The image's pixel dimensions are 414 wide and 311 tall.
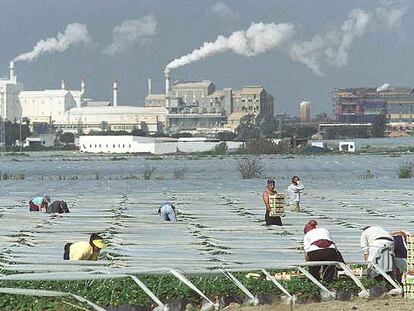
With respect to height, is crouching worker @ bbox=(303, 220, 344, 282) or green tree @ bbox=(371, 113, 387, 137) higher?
green tree @ bbox=(371, 113, 387, 137)

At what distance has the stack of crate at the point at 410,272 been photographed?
39.2 feet

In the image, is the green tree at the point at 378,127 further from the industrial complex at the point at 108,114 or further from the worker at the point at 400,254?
the worker at the point at 400,254

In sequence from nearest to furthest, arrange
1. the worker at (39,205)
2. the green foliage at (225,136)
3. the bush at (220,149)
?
the worker at (39,205)
the bush at (220,149)
the green foliage at (225,136)

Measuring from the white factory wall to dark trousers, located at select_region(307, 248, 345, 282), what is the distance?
11015 centimetres

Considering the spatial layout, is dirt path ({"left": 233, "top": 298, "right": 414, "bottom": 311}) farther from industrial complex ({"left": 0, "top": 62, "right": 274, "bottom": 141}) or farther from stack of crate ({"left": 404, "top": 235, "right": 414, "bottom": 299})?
industrial complex ({"left": 0, "top": 62, "right": 274, "bottom": 141})

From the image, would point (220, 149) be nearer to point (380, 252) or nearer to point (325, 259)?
point (325, 259)

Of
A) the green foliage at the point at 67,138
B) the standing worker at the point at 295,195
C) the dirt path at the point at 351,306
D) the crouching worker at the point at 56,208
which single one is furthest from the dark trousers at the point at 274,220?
the green foliage at the point at 67,138

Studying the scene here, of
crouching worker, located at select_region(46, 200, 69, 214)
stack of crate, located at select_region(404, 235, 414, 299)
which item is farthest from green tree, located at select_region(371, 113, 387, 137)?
stack of crate, located at select_region(404, 235, 414, 299)

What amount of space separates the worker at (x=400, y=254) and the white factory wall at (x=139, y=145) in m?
110

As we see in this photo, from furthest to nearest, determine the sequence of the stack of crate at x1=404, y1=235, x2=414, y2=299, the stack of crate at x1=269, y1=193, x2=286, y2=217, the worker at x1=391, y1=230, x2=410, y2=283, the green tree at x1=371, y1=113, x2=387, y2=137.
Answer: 1. the green tree at x1=371, y1=113, x2=387, y2=137
2. the stack of crate at x1=269, y1=193, x2=286, y2=217
3. the worker at x1=391, y1=230, x2=410, y2=283
4. the stack of crate at x1=404, y1=235, x2=414, y2=299

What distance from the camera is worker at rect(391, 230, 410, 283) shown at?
12844 mm

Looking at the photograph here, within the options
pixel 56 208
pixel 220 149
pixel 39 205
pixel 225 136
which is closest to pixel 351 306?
pixel 56 208

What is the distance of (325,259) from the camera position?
1291 centimetres

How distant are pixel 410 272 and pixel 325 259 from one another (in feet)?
4.04
